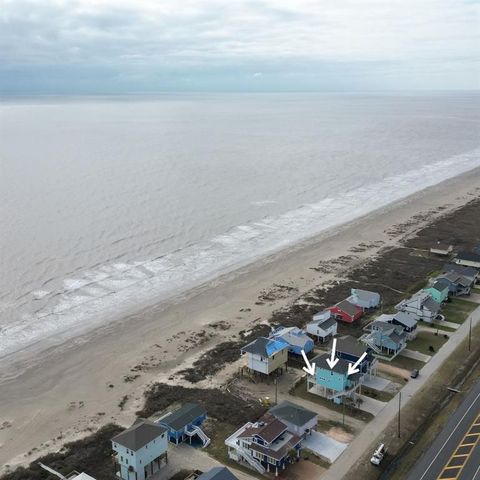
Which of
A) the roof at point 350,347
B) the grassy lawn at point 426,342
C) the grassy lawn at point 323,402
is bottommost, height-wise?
the grassy lawn at point 323,402

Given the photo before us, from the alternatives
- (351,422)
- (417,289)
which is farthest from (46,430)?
(417,289)

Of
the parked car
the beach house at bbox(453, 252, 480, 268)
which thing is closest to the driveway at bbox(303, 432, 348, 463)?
the parked car

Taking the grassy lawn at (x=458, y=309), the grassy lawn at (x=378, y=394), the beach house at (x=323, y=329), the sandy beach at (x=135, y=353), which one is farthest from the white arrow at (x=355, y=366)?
the grassy lawn at (x=458, y=309)

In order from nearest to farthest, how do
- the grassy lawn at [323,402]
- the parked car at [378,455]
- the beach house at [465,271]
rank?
the parked car at [378,455] < the grassy lawn at [323,402] < the beach house at [465,271]

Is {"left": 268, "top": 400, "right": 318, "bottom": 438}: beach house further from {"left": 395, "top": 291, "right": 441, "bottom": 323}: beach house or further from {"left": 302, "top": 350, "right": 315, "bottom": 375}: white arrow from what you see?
{"left": 395, "top": 291, "right": 441, "bottom": 323}: beach house

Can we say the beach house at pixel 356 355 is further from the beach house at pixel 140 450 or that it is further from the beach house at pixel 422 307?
the beach house at pixel 140 450

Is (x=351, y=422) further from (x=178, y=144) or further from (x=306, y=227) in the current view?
(x=178, y=144)

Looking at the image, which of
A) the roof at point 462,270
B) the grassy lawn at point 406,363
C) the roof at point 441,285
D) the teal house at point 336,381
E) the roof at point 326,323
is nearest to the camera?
the teal house at point 336,381
